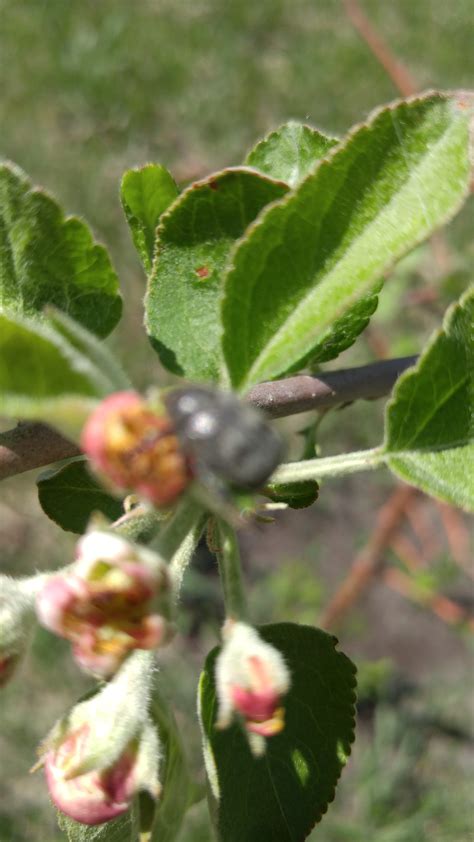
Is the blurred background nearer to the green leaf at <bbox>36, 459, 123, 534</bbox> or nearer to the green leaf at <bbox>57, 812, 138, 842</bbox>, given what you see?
the green leaf at <bbox>36, 459, 123, 534</bbox>

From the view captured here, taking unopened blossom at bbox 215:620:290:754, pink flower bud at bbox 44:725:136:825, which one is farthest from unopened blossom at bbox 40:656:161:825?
unopened blossom at bbox 215:620:290:754

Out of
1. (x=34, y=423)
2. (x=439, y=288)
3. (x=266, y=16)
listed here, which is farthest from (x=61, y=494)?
(x=266, y=16)

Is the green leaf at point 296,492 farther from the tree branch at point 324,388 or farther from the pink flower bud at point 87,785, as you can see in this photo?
the pink flower bud at point 87,785

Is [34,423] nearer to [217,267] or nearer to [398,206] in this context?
[217,267]

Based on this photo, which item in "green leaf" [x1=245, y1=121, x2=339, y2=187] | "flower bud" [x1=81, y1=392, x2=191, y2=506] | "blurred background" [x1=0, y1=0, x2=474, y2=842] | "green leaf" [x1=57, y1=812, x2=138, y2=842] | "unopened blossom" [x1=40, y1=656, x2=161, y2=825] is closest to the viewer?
"flower bud" [x1=81, y1=392, x2=191, y2=506]

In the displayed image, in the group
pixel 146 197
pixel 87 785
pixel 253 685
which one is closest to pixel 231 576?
pixel 253 685

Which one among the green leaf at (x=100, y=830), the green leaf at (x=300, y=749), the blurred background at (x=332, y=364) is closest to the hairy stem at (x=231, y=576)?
the green leaf at (x=300, y=749)

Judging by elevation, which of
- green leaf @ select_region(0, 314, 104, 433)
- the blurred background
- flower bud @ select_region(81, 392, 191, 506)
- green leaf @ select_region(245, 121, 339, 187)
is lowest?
the blurred background
